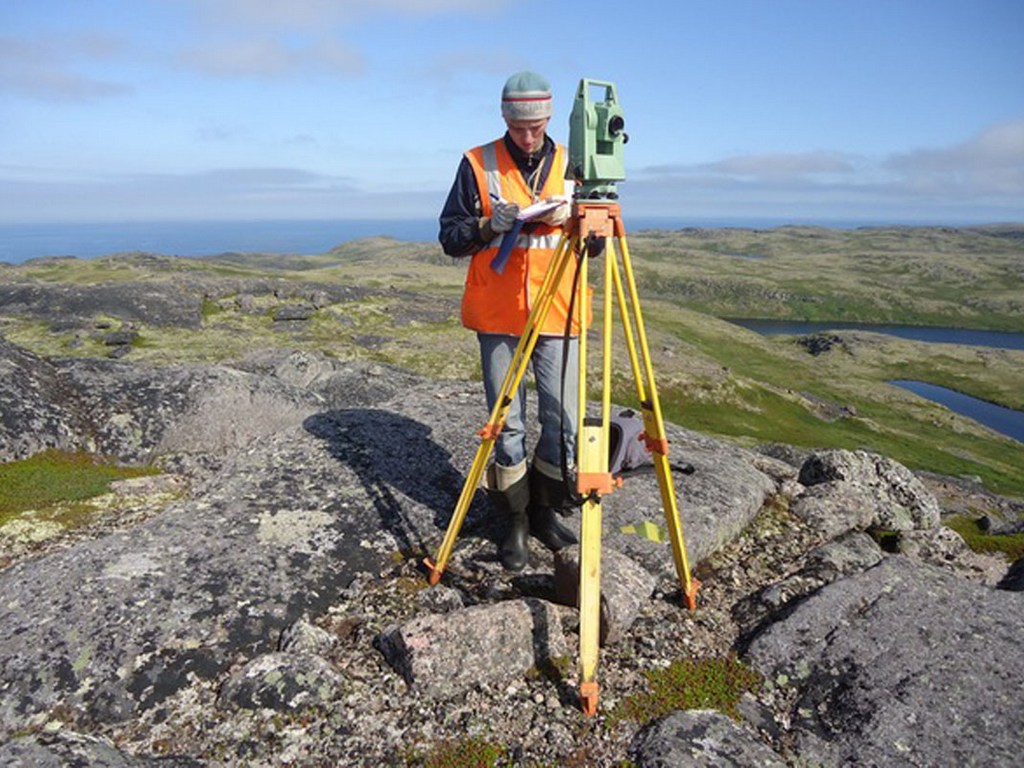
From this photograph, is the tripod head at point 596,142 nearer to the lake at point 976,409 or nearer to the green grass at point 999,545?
the green grass at point 999,545

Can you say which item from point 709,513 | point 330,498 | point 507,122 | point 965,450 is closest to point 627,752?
point 709,513

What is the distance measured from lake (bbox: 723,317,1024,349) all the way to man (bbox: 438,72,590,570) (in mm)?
178499

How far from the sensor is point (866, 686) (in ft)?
19.1

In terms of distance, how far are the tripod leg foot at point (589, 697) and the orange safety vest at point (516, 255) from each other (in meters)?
3.54

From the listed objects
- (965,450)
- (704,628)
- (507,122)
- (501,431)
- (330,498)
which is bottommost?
(965,450)

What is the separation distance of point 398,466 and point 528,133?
5693 millimetres

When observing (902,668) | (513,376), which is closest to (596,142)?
(513,376)

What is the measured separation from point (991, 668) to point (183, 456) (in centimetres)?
1336

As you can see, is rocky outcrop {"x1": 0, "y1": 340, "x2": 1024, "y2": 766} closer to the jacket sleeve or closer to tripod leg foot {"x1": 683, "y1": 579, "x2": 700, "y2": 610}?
tripod leg foot {"x1": 683, "y1": 579, "x2": 700, "y2": 610}

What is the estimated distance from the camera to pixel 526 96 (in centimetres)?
659

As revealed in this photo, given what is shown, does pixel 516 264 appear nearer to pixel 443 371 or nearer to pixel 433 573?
pixel 433 573

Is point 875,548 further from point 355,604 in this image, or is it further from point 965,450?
point 965,450

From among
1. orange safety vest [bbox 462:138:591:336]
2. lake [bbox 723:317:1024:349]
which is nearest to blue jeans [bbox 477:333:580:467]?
orange safety vest [bbox 462:138:591:336]

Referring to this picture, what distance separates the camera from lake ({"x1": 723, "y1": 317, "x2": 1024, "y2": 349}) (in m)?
177
